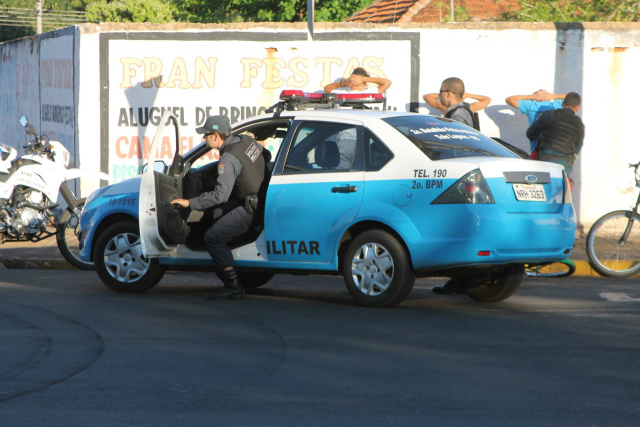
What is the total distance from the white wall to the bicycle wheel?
133 inches

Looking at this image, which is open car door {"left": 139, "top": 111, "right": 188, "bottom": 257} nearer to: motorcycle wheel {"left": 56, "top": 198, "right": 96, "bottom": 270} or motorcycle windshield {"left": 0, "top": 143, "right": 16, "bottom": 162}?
motorcycle wheel {"left": 56, "top": 198, "right": 96, "bottom": 270}

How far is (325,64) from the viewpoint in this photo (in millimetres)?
15016

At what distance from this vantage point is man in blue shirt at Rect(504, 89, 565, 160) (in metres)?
14.1

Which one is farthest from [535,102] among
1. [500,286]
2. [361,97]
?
[500,286]

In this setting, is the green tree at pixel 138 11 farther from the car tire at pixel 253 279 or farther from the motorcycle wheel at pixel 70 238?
the car tire at pixel 253 279

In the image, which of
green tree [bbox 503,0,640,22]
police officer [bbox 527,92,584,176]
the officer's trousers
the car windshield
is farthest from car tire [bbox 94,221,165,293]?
green tree [bbox 503,0,640,22]

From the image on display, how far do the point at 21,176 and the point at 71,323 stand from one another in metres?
4.47

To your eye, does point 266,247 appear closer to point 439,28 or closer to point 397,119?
point 397,119

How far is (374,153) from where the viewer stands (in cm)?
880

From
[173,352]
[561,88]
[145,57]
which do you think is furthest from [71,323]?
[561,88]

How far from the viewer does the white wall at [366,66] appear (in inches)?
578

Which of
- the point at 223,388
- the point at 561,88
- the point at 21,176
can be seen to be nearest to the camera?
the point at 223,388

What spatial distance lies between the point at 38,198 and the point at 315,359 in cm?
644

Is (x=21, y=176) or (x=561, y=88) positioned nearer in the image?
(x=21, y=176)
